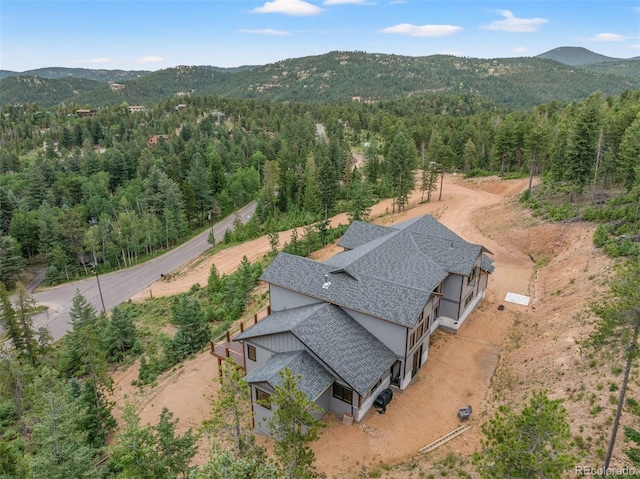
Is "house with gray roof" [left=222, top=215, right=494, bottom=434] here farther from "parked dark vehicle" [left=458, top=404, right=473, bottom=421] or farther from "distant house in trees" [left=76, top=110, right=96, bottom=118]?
"distant house in trees" [left=76, top=110, right=96, bottom=118]

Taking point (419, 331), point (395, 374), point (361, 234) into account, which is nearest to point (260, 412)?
point (395, 374)

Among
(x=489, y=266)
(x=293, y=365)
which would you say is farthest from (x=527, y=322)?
(x=293, y=365)

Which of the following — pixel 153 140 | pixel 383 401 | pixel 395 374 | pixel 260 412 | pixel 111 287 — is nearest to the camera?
pixel 260 412

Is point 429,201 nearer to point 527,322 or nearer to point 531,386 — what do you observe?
point 527,322

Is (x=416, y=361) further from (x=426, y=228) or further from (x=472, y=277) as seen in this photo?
(x=426, y=228)

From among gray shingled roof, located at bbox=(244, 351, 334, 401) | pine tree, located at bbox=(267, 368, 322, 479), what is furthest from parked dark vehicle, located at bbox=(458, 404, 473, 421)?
pine tree, located at bbox=(267, 368, 322, 479)
